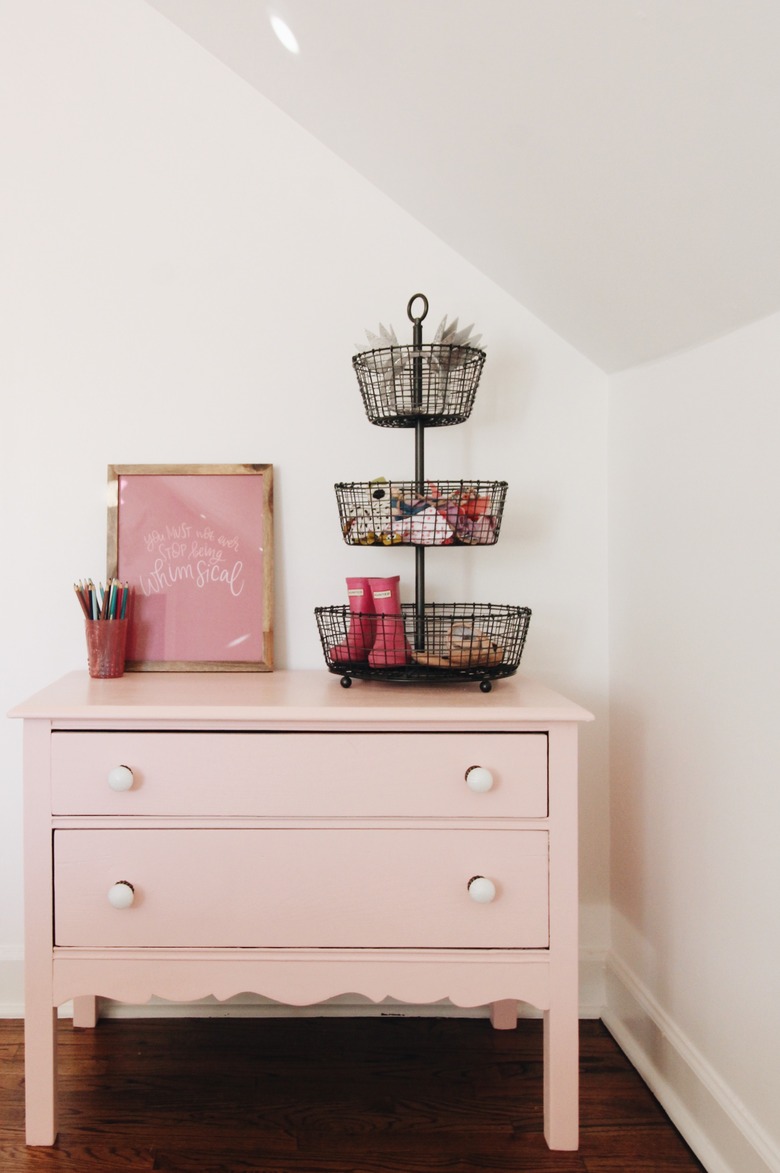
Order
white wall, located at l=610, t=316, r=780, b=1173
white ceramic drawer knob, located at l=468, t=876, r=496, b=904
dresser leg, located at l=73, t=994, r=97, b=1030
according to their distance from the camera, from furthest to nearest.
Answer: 1. dresser leg, located at l=73, t=994, r=97, b=1030
2. white ceramic drawer knob, located at l=468, t=876, r=496, b=904
3. white wall, located at l=610, t=316, r=780, b=1173

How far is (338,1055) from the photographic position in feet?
5.94

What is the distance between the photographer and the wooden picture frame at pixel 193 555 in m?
1.95

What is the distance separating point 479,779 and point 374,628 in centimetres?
40

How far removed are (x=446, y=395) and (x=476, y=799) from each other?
778 mm

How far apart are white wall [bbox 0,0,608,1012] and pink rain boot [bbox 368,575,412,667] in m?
0.24

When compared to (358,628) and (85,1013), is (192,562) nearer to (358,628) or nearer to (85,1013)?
(358,628)

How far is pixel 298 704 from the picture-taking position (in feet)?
5.01

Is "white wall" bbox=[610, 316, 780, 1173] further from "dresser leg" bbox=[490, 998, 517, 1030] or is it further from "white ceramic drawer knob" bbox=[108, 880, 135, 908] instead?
"white ceramic drawer knob" bbox=[108, 880, 135, 908]

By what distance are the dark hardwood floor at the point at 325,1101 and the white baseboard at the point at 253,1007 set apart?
0.7 inches

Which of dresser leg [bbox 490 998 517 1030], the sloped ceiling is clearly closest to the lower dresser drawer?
dresser leg [bbox 490 998 517 1030]

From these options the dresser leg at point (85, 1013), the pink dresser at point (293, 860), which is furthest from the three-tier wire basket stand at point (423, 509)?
the dresser leg at point (85, 1013)

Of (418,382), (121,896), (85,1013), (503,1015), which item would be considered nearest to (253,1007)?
(85,1013)

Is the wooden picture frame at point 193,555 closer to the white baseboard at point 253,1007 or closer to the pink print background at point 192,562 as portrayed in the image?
the pink print background at point 192,562

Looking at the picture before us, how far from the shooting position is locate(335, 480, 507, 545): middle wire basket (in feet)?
5.51
